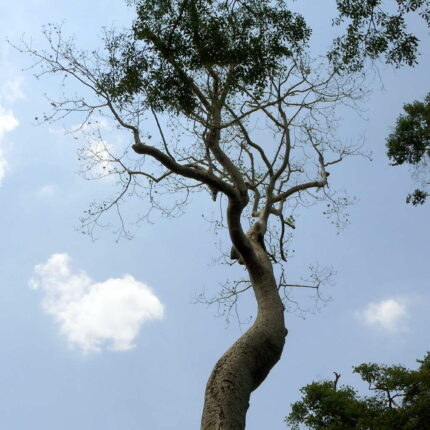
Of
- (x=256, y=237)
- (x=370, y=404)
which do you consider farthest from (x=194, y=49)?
(x=370, y=404)

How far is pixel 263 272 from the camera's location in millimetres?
7031

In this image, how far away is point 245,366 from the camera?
5332 mm

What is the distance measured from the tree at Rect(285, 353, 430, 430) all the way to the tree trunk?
5052 millimetres

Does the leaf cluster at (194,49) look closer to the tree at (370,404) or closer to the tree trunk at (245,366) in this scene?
the tree trunk at (245,366)

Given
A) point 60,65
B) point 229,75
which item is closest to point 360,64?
point 229,75

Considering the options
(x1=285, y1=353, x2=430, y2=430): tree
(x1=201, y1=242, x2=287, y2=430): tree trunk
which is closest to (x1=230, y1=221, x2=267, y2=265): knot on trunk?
(x1=201, y1=242, x2=287, y2=430): tree trunk

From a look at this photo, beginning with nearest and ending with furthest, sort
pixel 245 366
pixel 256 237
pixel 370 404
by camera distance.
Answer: pixel 245 366 < pixel 256 237 < pixel 370 404

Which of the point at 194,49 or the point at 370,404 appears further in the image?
the point at 370,404

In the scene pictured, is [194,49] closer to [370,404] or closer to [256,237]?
[256,237]

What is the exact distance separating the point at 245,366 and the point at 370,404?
22.0ft

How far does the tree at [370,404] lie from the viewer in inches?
408

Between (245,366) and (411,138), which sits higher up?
(411,138)

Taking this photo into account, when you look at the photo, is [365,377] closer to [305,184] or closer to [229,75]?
[305,184]

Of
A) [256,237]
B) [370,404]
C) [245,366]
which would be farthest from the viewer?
[370,404]
